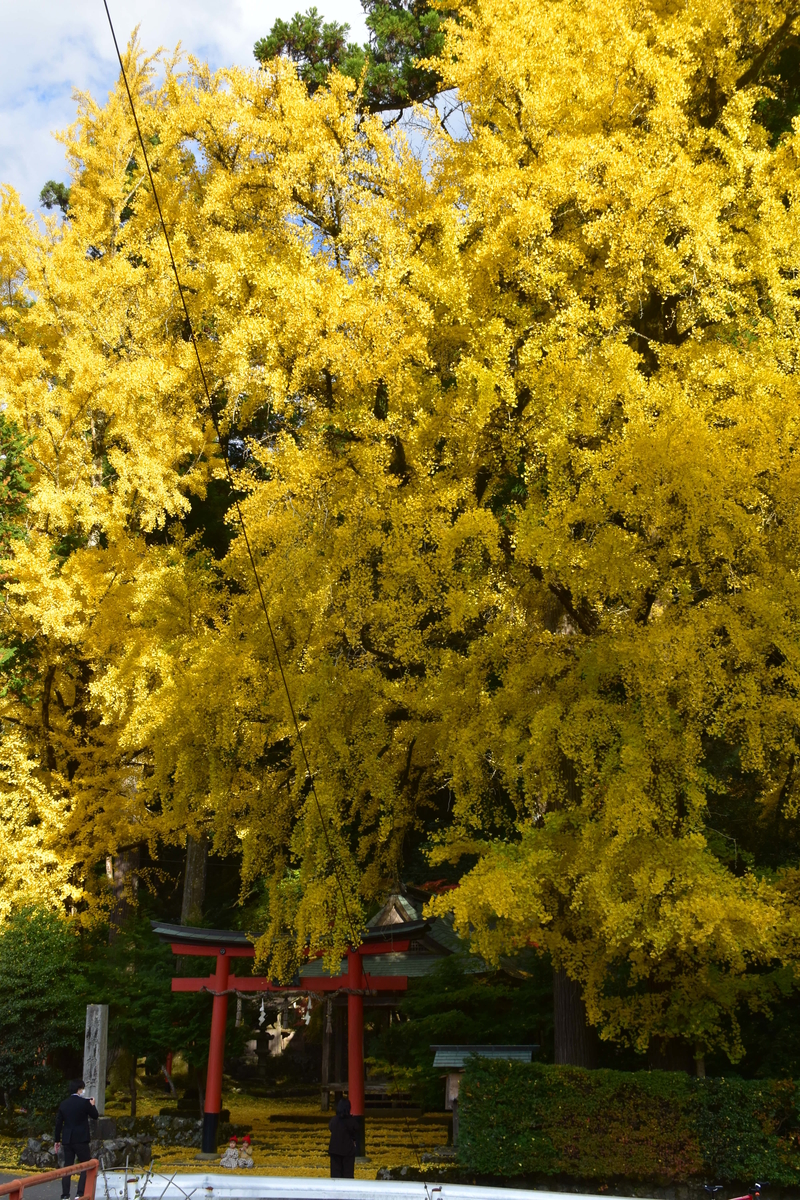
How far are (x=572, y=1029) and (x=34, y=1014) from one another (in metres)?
7.67

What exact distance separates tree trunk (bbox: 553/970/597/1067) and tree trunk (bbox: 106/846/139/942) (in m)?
9.35

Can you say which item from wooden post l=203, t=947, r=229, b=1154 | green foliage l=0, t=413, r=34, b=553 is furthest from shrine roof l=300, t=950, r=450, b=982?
green foliage l=0, t=413, r=34, b=553

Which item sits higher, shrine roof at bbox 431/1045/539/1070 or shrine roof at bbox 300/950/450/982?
shrine roof at bbox 300/950/450/982

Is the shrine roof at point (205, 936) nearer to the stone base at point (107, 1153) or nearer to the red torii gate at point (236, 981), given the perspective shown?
the red torii gate at point (236, 981)

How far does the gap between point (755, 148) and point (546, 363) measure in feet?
16.0

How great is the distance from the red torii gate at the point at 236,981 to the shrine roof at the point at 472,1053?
3.69ft

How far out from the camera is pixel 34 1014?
14.0 meters

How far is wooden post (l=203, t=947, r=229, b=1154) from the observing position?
1351 centimetres

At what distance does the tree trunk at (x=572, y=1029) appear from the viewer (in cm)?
1140

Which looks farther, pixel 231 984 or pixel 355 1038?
pixel 231 984

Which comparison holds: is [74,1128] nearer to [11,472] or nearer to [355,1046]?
[355,1046]

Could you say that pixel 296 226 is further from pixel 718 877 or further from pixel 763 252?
pixel 718 877

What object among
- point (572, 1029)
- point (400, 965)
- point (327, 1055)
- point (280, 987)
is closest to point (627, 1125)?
point (572, 1029)

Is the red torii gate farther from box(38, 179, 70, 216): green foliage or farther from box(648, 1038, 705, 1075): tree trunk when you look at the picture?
box(38, 179, 70, 216): green foliage
